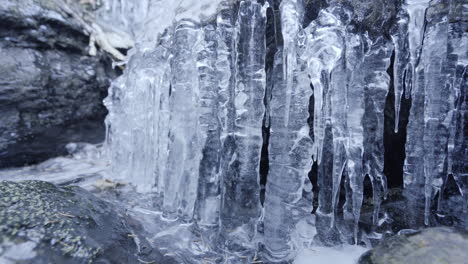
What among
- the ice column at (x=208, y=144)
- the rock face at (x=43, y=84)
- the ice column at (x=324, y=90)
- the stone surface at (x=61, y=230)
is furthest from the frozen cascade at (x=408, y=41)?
the rock face at (x=43, y=84)

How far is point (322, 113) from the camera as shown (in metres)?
2.12

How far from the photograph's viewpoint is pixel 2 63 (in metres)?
3.73

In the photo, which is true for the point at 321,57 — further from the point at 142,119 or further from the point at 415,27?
the point at 142,119

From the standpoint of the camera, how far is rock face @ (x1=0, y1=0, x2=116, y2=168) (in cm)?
385

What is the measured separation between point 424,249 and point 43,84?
475cm

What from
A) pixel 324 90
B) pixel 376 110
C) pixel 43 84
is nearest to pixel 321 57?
pixel 324 90

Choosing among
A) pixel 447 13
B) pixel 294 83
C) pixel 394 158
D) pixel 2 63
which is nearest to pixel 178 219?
pixel 294 83

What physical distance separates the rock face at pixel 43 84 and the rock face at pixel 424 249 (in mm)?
4386

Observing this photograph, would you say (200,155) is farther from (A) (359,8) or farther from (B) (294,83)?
(A) (359,8)

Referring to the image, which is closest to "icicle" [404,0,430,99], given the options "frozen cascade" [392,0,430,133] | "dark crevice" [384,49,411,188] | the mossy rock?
"frozen cascade" [392,0,430,133]

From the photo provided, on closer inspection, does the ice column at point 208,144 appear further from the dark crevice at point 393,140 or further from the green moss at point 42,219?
the dark crevice at point 393,140

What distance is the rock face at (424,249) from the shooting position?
1.44 metres

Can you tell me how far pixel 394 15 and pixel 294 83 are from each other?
98cm

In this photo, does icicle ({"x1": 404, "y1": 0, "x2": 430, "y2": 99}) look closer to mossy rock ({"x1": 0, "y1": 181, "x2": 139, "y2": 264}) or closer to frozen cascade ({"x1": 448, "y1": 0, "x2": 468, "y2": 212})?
frozen cascade ({"x1": 448, "y1": 0, "x2": 468, "y2": 212})
